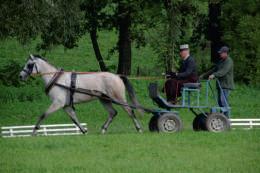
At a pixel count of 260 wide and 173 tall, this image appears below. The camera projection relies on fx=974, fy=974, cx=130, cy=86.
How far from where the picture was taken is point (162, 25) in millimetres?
40062

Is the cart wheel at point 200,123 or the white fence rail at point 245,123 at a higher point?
the cart wheel at point 200,123

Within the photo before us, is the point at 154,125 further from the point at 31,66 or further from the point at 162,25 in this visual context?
the point at 162,25

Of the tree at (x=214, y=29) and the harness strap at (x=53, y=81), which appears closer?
the harness strap at (x=53, y=81)

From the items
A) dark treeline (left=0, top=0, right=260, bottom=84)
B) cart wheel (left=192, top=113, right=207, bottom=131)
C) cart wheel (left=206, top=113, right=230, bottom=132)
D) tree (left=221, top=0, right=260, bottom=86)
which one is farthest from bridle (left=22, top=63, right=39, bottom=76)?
tree (left=221, top=0, right=260, bottom=86)

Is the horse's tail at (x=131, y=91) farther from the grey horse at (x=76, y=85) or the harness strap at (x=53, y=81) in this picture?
the harness strap at (x=53, y=81)

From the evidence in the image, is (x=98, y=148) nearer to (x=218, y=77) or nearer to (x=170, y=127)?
(x=170, y=127)

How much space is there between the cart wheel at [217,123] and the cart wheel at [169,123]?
2.21 feet

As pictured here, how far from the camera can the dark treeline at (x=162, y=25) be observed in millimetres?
33594

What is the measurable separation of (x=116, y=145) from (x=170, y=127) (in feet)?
10.6

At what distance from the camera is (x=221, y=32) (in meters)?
43.8

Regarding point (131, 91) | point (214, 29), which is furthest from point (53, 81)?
point (214, 29)

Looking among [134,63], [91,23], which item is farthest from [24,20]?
[134,63]

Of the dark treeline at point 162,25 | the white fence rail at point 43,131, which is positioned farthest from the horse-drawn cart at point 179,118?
the dark treeline at point 162,25

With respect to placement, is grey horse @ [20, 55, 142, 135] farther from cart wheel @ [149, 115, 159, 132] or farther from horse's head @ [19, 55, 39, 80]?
cart wheel @ [149, 115, 159, 132]
